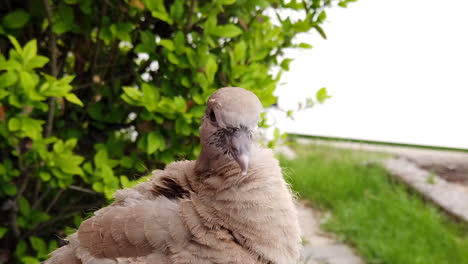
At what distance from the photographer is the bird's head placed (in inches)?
55.4

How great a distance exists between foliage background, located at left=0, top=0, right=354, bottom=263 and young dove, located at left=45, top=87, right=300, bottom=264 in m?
0.48

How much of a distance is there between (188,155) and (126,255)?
2.59 feet

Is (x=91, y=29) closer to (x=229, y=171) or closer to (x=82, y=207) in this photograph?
(x=82, y=207)

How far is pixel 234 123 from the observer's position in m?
1.41

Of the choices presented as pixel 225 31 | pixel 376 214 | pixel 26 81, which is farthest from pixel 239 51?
pixel 376 214

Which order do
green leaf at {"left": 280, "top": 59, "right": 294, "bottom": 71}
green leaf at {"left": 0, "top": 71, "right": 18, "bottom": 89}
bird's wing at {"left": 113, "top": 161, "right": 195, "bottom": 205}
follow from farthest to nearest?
green leaf at {"left": 280, "top": 59, "right": 294, "bottom": 71}, green leaf at {"left": 0, "top": 71, "right": 18, "bottom": 89}, bird's wing at {"left": 113, "top": 161, "right": 195, "bottom": 205}

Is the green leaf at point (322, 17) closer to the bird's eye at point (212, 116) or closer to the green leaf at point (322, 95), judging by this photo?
the green leaf at point (322, 95)

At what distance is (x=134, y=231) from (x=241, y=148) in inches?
15.9

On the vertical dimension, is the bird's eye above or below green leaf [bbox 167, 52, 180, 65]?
below

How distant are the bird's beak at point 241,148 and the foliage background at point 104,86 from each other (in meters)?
0.58

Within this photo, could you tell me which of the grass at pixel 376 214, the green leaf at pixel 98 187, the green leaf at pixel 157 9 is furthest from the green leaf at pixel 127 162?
the grass at pixel 376 214

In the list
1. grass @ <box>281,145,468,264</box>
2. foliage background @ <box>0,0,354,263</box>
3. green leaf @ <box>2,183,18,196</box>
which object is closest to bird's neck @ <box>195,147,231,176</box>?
foliage background @ <box>0,0,354,263</box>

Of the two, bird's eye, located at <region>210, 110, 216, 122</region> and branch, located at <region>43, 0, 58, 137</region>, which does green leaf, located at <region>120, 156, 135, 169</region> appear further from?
bird's eye, located at <region>210, 110, 216, 122</region>

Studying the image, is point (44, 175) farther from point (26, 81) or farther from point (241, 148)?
point (241, 148)
